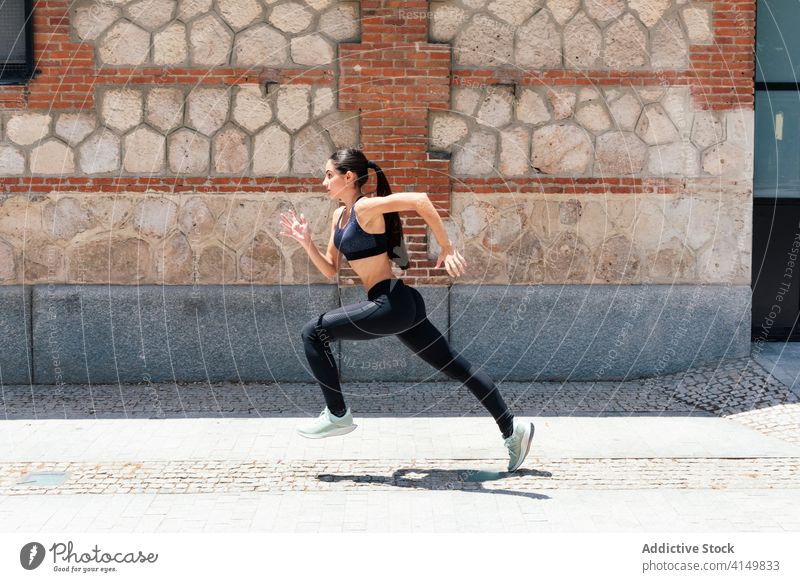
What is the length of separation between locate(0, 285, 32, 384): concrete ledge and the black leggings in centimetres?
413

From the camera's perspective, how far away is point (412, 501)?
5.93 meters

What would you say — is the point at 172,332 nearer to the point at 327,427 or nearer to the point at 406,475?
the point at 327,427

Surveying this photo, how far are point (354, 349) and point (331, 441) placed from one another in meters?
2.19

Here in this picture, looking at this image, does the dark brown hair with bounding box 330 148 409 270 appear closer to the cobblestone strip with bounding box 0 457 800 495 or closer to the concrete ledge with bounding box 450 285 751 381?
the cobblestone strip with bounding box 0 457 800 495

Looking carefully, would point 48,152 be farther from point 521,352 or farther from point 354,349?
point 521,352

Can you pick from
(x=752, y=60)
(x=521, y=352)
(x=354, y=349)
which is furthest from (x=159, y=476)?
(x=752, y=60)

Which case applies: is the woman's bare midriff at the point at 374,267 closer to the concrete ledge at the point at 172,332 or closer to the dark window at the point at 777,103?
the concrete ledge at the point at 172,332

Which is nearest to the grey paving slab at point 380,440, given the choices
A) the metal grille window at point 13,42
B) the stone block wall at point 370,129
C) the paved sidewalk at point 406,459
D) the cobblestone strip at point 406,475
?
the paved sidewalk at point 406,459

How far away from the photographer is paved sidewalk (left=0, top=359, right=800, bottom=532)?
5.63 meters

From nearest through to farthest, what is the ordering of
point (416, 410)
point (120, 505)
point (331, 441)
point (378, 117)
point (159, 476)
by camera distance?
point (120, 505) < point (159, 476) < point (331, 441) < point (416, 410) < point (378, 117)

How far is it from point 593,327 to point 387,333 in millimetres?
3646

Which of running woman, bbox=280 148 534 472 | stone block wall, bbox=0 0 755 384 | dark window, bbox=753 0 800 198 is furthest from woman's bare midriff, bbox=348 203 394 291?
dark window, bbox=753 0 800 198

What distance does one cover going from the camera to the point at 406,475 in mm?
6508

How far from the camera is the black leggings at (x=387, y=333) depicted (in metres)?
6.34
